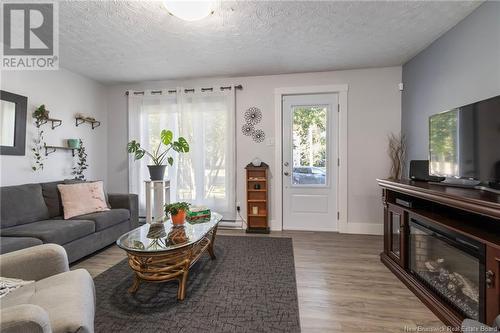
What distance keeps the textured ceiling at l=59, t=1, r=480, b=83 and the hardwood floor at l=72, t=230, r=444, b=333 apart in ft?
7.88

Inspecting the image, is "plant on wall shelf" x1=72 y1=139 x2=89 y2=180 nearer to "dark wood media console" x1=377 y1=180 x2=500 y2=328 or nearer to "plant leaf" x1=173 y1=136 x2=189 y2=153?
"plant leaf" x1=173 y1=136 x2=189 y2=153

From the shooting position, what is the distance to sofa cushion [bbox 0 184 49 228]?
2.35m

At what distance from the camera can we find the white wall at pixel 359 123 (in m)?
3.42

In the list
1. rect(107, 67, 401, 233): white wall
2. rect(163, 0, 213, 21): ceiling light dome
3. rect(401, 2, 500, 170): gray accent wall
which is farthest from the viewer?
rect(107, 67, 401, 233): white wall

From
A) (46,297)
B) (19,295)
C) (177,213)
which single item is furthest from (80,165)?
(46,297)

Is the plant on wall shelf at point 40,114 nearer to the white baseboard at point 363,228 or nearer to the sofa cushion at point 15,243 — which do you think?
the sofa cushion at point 15,243

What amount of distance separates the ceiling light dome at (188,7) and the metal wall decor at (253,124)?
6.38 feet

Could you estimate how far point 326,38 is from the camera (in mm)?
2562

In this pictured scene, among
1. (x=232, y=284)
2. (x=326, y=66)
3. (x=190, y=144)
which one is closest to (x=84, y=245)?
(x=232, y=284)

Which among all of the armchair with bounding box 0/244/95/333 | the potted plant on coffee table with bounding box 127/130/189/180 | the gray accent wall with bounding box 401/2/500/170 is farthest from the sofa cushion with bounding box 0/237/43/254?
the gray accent wall with bounding box 401/2/500/170

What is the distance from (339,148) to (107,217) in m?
3.24

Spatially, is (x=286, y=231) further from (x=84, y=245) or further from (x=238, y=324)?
(x=84, y=245)

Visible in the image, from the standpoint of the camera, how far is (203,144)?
12.4 ft

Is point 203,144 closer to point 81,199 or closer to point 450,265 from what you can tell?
point 81,199
